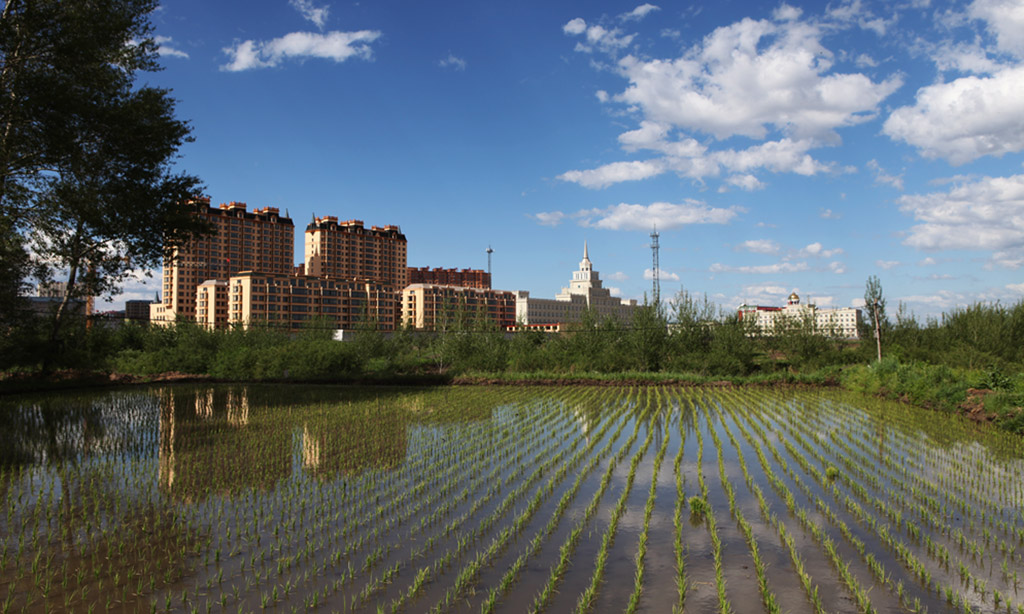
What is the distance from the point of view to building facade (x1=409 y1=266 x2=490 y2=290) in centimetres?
15375

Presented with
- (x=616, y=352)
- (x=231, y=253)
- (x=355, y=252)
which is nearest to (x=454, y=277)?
(x=355, y=252)

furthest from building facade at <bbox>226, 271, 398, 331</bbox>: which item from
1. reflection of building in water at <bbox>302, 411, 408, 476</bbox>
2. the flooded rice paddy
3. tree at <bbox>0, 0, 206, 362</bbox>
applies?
the flooded rice paddy

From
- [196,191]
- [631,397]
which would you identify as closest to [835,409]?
[631,397]

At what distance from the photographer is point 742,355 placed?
3519cm

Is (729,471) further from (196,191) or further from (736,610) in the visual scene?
(196,191)

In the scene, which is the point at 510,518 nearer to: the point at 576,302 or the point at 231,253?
the point at 231,253

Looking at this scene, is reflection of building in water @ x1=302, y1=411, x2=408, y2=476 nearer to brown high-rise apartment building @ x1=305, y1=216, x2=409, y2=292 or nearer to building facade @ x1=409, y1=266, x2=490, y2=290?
brown high-rise apartment building @ x1=305, y1=216, x2=409, y2=292

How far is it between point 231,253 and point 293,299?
25707 millimetres

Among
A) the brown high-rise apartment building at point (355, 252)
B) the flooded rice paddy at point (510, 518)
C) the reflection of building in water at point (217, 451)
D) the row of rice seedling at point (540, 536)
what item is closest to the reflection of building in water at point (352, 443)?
the flooded rice paddy at point (510, 518)

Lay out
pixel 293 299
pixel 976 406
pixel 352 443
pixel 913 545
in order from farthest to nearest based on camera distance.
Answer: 1. pixel 293 299
2. pixel 976 406
3. pixel 352 443
4. pixel 913 545

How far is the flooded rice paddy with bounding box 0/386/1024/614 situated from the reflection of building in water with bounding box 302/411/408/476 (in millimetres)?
106

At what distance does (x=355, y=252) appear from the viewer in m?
136

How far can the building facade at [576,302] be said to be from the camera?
153000 millimetres

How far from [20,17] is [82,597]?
15769 millimetres
